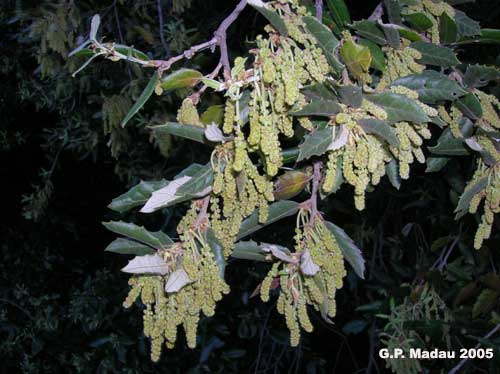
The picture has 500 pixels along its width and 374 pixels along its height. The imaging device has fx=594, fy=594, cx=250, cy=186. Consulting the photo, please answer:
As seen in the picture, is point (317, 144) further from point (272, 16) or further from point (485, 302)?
point (485, 302)

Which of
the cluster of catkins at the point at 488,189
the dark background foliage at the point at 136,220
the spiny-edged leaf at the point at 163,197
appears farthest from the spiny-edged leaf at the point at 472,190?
the dark background foliage at the point at 136,220

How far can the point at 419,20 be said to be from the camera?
1227 mm

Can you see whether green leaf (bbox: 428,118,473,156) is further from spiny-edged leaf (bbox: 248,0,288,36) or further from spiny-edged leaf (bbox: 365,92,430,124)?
spiny-edged leaf (bbox: 248,0,288,36)

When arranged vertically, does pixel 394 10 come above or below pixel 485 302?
above

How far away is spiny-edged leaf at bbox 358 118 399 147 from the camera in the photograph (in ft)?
3.08

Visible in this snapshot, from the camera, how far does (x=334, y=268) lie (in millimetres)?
1115

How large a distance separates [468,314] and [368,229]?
90cm

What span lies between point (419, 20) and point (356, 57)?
325 mm

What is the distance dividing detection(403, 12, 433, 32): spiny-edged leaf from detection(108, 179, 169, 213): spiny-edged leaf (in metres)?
0.61

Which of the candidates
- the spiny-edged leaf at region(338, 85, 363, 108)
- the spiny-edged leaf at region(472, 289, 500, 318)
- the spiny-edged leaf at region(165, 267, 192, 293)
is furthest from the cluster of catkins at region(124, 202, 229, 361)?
the spiny-edged leaf at region(472, 289, 500, 318)

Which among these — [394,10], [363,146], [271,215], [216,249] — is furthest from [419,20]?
[216,249]

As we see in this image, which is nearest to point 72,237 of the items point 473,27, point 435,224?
point 435,224

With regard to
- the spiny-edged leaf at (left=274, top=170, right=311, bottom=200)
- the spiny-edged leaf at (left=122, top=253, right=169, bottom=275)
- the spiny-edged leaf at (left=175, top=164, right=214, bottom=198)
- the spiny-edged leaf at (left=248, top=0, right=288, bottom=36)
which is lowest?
the spiny-edged leaf at (left=122, top=253, right=169, bottom=275)

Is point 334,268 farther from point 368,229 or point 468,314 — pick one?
point 368,229
